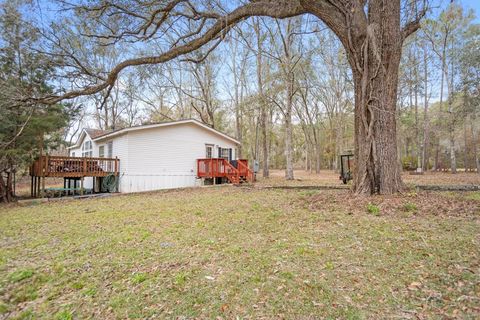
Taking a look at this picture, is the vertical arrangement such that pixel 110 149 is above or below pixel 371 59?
below

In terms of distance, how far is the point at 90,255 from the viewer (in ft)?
12.0

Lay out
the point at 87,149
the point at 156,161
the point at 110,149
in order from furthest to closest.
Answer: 1. the point at 87,149
2. the point at 110,149
3. the point at 156,161

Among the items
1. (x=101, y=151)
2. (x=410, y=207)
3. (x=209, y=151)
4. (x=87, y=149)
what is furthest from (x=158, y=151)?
(x=410, y=207)

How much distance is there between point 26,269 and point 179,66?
1873cm

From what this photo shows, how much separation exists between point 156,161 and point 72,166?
381 cm

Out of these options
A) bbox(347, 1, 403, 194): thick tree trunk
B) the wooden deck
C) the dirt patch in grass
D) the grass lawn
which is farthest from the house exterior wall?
bbox(347, 1, 403, 194): thick tree trunk

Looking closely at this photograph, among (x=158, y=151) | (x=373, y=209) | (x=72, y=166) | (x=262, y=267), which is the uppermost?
(x=158, y=151)

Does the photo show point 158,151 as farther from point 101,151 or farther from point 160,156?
point 101,151

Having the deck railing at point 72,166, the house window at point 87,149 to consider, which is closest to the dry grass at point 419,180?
the deck railing at point 72,166

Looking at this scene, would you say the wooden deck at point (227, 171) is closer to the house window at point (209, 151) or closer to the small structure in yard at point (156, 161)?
the small structure in yard at point (156, 161)

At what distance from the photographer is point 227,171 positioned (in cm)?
1416

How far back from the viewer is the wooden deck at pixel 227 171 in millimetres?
13906

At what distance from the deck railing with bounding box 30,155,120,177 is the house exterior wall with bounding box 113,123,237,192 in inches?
26.2

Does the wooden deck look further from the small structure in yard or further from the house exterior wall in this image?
the house exterior wall
